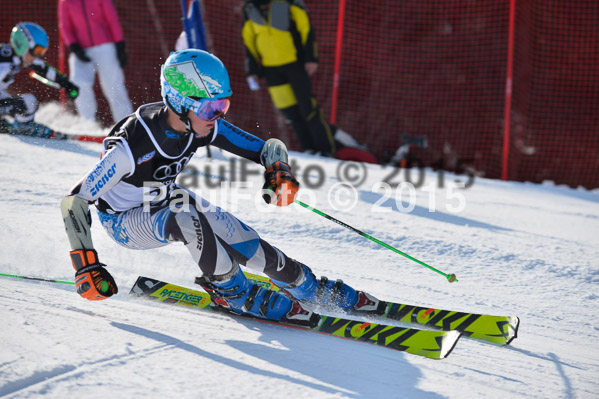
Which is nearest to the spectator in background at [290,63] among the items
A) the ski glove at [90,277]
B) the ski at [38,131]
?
the ski at [38,131]

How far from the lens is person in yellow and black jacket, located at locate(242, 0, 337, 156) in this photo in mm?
7723

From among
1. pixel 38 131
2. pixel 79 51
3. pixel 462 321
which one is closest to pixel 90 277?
pixel 462 321

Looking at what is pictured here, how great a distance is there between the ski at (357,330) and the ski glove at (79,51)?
5.19 meters

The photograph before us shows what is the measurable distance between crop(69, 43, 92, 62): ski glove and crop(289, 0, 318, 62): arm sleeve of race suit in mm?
2642

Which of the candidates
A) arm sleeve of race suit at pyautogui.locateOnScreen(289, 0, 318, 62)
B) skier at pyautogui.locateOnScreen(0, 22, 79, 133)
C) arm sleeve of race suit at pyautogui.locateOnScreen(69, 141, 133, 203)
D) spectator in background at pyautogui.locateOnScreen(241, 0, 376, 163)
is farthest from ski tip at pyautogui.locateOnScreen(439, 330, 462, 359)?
arm sleeve of race suit at pyautogui.locateOnScreen(289, 0, 318, 62)

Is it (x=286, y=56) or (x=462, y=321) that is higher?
(x=286, y=56)

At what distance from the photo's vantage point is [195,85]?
2.79m

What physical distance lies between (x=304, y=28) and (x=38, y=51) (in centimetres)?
320

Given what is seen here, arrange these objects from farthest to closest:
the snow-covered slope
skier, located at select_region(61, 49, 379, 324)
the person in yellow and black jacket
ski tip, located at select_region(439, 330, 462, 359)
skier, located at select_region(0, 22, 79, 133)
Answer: the person in yellow and black jacket → skier, located at select_region(0, 22, 79, 133) → skier, located at select_region(61, 49, 379, 324) → ski tip, located at select_region(439, 330, 462, 359) → the snow-covered slope

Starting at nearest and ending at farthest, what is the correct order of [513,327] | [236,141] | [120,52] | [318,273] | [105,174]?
[105,174] < [513,327] < [236,141] < [318,273] < [120,52]

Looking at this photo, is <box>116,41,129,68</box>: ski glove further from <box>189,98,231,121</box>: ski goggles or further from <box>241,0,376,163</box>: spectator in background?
<box>189,98,231,121</box>: ski goggles

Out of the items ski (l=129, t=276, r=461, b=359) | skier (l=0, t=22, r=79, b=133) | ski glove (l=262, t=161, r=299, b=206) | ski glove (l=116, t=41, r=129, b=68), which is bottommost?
ski (l=129, t=276, r=461, b=359)

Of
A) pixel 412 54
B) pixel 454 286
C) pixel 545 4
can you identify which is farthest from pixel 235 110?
pixel 454 286

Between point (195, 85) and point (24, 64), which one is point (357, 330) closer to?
point (195, 85)
